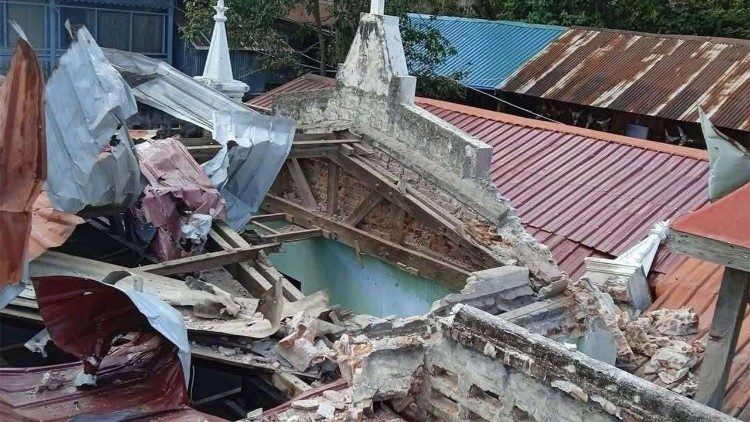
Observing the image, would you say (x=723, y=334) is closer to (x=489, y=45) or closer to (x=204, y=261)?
(x=204, y=261)

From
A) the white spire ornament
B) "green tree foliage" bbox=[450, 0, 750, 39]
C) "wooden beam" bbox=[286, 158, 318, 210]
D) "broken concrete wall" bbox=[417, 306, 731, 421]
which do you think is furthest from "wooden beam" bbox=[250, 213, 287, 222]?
"green tree foliage" bbox=[450, 0, 750, 39]

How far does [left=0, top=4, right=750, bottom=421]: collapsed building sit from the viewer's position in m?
4.81

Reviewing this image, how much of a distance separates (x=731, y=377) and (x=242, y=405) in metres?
4.15

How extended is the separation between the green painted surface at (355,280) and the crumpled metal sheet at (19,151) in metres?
4.83

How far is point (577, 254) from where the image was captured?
7.73 metres

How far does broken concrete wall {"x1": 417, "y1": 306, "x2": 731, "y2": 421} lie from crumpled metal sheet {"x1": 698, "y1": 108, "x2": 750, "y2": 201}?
149cm

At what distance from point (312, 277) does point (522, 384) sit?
6.70 metres

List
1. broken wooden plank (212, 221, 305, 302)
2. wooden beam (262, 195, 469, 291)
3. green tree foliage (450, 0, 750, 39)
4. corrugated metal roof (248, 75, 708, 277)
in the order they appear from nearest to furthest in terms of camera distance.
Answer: broken wooden plank (212, 221, 305, 302) → corrugated metal roof (248, 75, 708, 277) → wooden beam (262, 195, 469, 291) → green tree foliage (450, 0, 750, 39)

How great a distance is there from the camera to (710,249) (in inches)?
153

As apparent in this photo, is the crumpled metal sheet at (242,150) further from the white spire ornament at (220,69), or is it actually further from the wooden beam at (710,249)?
the wooden beam at (710,249)

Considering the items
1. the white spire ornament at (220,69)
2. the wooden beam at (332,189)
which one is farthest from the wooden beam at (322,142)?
the white spire ornament at (220,69)

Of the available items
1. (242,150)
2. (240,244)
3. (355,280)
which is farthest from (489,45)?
(240,244)

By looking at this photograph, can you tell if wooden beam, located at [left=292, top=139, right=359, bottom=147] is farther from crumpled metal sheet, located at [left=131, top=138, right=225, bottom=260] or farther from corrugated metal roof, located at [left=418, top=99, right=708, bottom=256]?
corrugated metal roof, located at [left=418, top=99, right=708, bottom=256]

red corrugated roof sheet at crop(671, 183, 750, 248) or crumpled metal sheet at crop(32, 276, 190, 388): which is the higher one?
red corrugated roof sheet at crop(671, 183, 750, 248)
